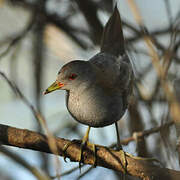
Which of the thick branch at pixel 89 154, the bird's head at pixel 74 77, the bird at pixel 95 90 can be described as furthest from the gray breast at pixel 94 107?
the thick branch at pixel 89 154

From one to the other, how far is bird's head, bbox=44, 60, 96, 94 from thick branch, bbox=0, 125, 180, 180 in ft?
2.60

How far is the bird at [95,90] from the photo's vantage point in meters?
3.88

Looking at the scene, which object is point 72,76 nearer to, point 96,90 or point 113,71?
point 96,90

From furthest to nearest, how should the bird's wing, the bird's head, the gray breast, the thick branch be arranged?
the bird's wing → the bird's head → the gray breast → the thick branch

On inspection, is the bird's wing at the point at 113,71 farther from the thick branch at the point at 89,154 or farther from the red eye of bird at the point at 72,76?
the thick branch at the point at 89,154

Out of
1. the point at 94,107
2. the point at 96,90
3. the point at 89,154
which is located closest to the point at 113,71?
the point at 96,90

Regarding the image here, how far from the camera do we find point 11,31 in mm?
5648

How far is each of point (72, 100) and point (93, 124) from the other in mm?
366

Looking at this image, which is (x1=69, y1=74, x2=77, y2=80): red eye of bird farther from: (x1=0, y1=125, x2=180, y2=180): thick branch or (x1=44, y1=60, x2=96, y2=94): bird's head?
(x1=0, y1=125, x2=180, y2=180): thick branch

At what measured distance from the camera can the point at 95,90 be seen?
3941mm

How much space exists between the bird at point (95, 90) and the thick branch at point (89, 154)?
0.12 metres

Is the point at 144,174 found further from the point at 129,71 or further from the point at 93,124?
the point at 129,71

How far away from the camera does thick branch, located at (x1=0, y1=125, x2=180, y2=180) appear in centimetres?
318

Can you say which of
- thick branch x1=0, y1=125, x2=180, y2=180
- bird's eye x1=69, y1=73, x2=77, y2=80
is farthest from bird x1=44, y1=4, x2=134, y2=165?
thick branch x1=0, y1=125, x2=180, y2=180
